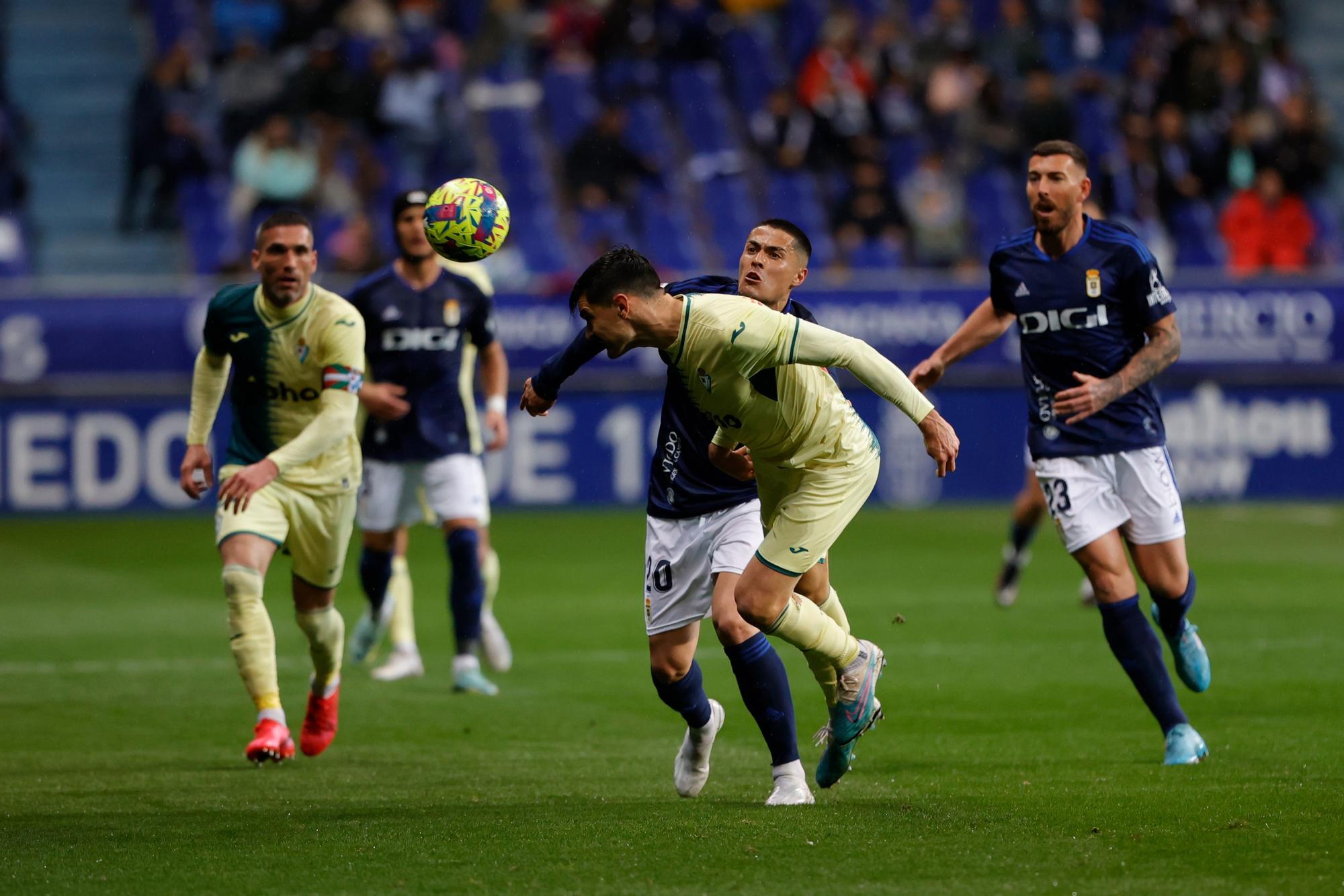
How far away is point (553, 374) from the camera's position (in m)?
6.38

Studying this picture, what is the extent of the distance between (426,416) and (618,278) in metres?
4.30

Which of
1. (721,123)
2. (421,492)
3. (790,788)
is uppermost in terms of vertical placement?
(721,123)

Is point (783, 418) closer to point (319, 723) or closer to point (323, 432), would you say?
point (323, 432)

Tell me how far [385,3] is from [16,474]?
820cm

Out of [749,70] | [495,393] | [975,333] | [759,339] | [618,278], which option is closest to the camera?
[618,278]

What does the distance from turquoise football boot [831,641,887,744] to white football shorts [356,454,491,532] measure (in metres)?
3.76

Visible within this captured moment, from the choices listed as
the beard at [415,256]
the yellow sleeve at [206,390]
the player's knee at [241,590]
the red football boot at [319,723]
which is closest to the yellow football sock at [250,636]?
the player's knee at [241,590]

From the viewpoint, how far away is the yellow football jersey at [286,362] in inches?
304

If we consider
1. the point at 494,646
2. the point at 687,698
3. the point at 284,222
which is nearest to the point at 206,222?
the point at 494,646

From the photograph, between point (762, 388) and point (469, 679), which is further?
point (469, 679)

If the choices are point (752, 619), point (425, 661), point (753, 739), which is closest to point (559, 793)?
point (752, 619)

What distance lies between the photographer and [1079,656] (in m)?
10.5

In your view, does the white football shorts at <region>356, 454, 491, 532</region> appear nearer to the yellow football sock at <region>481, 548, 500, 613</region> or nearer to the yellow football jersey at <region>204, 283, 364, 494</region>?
the yellow football sock at <region>481, 548, 500, 613</region>

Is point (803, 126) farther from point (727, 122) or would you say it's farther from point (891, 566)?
point (891, 566)
